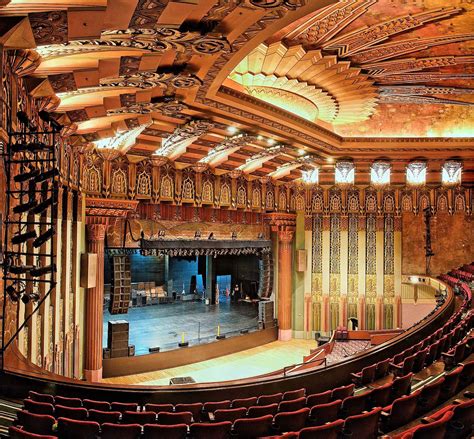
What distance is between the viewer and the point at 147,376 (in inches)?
501

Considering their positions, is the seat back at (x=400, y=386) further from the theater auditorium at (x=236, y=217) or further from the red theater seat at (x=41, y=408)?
the red theater seat at (x=41, y=408)

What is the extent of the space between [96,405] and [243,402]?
2047 mm

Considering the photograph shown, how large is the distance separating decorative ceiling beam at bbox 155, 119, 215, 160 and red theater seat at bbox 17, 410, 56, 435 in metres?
7.18

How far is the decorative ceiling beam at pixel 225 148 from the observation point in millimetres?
11852

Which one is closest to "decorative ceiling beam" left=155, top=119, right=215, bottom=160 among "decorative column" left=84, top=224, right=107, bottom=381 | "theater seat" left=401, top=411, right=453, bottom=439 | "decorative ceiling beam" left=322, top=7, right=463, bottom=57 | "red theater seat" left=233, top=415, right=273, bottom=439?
"decorative column" left=84, top=224, right=107, bottom=381

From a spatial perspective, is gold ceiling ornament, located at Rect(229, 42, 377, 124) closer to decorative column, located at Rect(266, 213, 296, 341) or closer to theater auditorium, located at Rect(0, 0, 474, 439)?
theater auditorium, located at Rect(0, 0, 474, 439)

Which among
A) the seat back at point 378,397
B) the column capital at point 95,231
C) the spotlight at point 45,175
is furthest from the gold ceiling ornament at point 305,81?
the seat back at point 378,397

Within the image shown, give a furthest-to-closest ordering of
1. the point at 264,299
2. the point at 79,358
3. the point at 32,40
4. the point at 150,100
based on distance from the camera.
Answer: the point at 264,299 < the point at 79,358 < the point at 150,100 < the point at 32,40

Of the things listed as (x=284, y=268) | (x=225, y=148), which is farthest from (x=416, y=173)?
(x=225, y=148)

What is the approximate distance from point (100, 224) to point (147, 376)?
475 cm

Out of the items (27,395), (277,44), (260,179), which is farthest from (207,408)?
(260,179)

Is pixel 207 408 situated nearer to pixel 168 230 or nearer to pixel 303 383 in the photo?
pixel 303 383

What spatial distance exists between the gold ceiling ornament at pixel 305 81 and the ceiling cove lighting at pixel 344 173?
306cm

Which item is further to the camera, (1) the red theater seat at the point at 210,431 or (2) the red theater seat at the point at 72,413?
(2) the red theater seat at the point at 72,413
